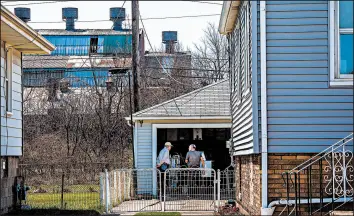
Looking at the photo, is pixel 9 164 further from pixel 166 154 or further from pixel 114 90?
pixel 114 90

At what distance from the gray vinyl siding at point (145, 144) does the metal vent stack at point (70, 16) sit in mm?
26960

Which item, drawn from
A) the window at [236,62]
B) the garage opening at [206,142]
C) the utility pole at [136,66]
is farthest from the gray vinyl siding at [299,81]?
the garage opening at [206,142]

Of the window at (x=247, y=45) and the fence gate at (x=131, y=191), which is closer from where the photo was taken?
the window at (x=247, y=45)

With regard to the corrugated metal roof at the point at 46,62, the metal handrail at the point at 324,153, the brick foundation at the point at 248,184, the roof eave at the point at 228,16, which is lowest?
the brick foundation at the point at 248,184

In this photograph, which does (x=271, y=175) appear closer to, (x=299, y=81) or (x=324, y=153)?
(x=324, y=153)

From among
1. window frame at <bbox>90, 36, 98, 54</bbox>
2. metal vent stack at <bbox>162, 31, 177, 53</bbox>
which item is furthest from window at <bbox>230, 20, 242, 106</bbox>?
metal vent stack at <bbox>162, 31, 177, 53</bbox>

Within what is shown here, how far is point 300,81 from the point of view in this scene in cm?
1300

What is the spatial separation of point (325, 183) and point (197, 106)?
1326 cm

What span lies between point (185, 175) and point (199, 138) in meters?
9.32

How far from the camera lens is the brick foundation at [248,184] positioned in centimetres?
1364

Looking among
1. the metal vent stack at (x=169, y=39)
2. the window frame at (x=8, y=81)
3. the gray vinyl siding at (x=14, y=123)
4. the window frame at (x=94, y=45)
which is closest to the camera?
the gray vinyl siding at (x=14, y=123)

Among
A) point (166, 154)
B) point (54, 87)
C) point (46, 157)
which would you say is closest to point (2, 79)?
point (166, 154)

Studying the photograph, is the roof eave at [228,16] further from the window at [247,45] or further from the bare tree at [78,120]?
the bare tree at [78,120]

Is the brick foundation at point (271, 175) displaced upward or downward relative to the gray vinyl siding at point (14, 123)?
downward
